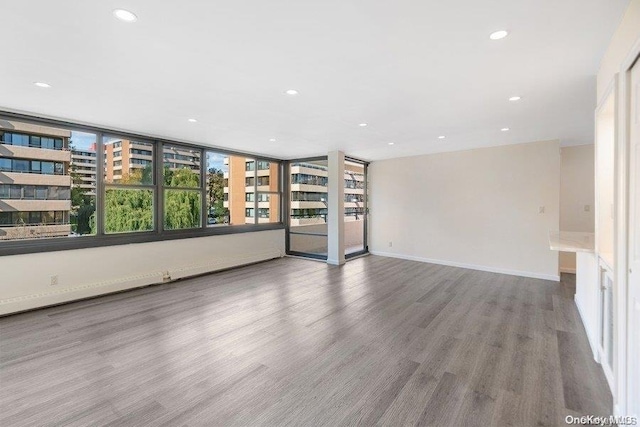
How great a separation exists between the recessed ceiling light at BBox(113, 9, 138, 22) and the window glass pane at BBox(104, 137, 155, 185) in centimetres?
336

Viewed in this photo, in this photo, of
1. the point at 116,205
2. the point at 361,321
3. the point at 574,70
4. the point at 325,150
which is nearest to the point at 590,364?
the point at 361,321

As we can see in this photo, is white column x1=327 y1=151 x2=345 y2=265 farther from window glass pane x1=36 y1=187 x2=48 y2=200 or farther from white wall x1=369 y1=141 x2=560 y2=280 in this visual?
window glass pane x1=36 y1=187 x2=48 y2=200

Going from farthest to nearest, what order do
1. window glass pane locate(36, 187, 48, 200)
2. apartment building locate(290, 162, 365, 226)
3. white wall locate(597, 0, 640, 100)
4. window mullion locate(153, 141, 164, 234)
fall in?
apartment building locate(290, 162, 365, 226), window mullion locate(153, 141, 164, 234), window glass pane locate(36, 187, 48, 200), white wall locate(597, 0, 640, 100)

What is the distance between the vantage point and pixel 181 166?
5461mm

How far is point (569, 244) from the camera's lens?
3010 millimetres

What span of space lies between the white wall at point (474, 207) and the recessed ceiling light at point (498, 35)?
4.20m

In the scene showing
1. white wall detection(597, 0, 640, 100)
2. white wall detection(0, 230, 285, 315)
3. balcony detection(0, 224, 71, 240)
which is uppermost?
white wall detection(597, 0, 640, 100)

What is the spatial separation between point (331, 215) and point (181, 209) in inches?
120

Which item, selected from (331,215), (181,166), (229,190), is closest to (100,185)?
(181,166)

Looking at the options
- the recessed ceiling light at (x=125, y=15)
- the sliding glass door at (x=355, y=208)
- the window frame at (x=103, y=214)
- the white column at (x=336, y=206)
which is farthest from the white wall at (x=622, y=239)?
the window frame at (x=103, y=214)

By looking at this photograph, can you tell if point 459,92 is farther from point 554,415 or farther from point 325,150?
point 325,150

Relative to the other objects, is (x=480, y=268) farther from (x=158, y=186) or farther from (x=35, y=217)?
(x=35, y=217)

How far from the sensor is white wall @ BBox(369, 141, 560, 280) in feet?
17.3

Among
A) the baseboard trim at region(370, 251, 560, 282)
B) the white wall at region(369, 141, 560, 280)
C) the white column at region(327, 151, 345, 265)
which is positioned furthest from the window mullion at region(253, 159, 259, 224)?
the baseboard trim at region(370, 251, 560, 282)
